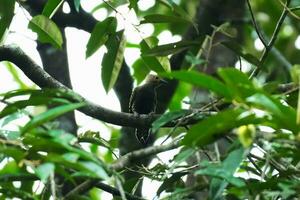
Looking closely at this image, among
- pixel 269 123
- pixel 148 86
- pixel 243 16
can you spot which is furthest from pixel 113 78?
pixel 148 86

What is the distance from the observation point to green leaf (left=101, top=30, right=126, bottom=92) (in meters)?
2.73

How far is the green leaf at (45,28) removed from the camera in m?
2.58

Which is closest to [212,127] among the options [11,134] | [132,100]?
[11,134]

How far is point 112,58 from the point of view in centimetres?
275

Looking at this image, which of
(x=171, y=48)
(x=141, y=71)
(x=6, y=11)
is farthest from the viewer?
(x=141, y=71)

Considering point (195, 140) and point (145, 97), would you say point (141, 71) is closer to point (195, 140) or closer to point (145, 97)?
point (145, 97)

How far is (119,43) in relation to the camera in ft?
8.96

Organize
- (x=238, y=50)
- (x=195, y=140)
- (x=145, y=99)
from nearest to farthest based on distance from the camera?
(x=195, y=140)
(x=238, y=50)
(x=145, y=99)

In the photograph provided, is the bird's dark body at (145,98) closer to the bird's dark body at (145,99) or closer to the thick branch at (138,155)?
the bird's dark body at (145,99)

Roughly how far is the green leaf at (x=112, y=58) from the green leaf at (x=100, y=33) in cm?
3

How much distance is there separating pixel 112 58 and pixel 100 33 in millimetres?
113

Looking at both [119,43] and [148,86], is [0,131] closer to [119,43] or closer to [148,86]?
[119,43]

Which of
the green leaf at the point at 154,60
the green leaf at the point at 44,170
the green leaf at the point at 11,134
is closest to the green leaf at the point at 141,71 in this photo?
the green leaf at the point at 154,60

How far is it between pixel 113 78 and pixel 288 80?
2.39ft
